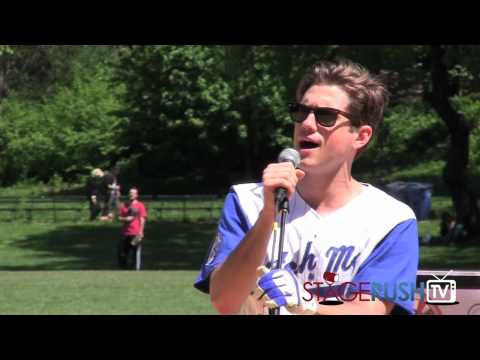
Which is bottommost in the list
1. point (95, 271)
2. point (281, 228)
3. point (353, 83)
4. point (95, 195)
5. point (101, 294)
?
point (95, 195)

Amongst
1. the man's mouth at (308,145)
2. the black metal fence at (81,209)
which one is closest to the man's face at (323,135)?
the man's mouth at (308,145)

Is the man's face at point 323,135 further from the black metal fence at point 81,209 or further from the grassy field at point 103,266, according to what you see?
the black metal fence at point 81,209

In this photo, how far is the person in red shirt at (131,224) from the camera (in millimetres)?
22203

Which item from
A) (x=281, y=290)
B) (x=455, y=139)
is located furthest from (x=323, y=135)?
(x=455, y=139)

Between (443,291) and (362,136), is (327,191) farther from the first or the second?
(443,291)

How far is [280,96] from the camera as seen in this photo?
37.2 m

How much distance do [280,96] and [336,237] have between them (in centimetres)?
3376

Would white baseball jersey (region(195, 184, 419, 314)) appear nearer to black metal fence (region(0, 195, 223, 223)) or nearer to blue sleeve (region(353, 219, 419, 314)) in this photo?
blue sleeve (region(353, 219, 419, 314))

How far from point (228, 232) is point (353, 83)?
69 cm

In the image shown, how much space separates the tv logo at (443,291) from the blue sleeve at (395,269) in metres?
0.63

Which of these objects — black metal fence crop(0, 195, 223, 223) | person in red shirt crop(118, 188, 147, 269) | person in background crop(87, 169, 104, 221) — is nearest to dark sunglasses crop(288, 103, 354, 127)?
person in red shirt crop(118, 188, 147, 269)

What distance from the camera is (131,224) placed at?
73.7 feet
